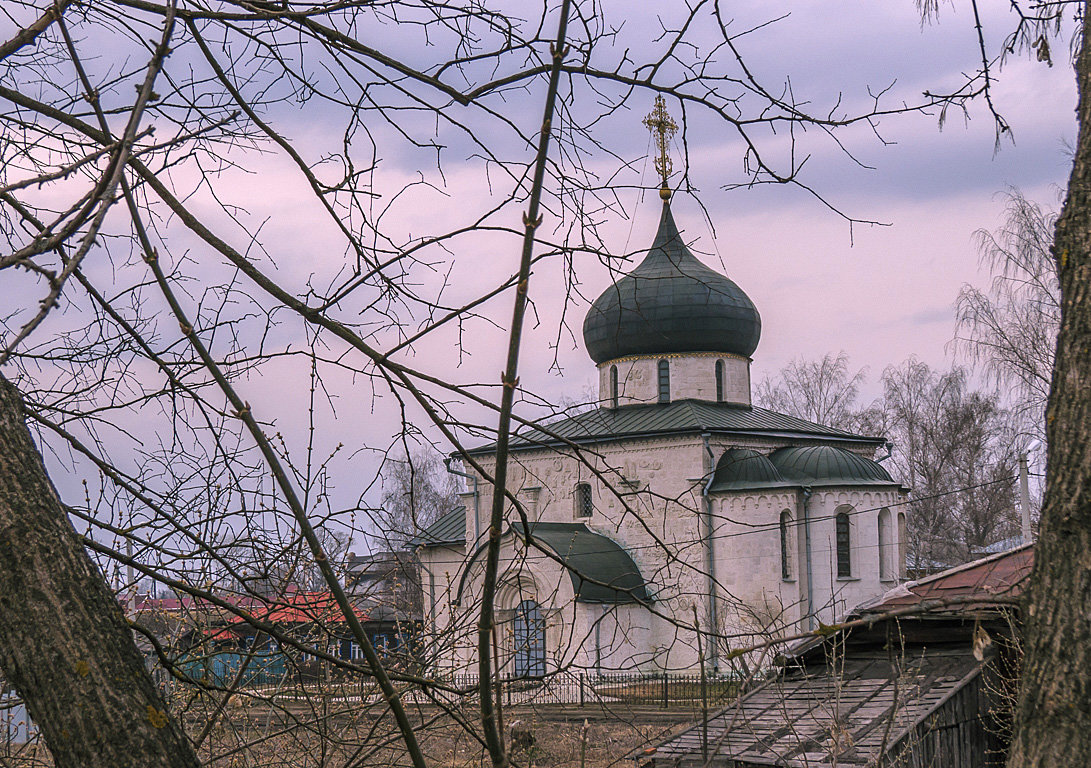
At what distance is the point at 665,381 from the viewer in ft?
91.2

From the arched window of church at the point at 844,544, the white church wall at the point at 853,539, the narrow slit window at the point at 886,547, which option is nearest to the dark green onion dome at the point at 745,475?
the white church wall at the point at 853,539

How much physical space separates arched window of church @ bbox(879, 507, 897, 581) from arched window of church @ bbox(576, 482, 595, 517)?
6559mm

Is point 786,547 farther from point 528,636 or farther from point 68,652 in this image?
point 68,652

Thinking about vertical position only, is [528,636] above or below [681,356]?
below

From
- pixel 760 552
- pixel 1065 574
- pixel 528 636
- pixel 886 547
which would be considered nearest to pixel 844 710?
pixel 528 636

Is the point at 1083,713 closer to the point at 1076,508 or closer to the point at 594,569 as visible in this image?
the point at 1076,508

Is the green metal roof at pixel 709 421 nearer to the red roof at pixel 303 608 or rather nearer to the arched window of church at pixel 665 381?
the arched window of church at pixel 665 381

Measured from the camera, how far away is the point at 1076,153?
198cm

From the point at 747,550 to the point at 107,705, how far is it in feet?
78.0

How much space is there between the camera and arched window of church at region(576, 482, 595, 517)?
2689 cm

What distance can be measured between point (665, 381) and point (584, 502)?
357 cm

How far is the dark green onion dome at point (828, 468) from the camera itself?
24875 millimetres

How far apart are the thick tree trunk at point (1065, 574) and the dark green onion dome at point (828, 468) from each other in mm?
23477

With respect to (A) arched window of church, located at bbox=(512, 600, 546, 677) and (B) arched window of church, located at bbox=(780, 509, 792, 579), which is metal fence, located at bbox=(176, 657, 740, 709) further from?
(B) arched window of church, located at bbox=(780, 509, 792, 579)
